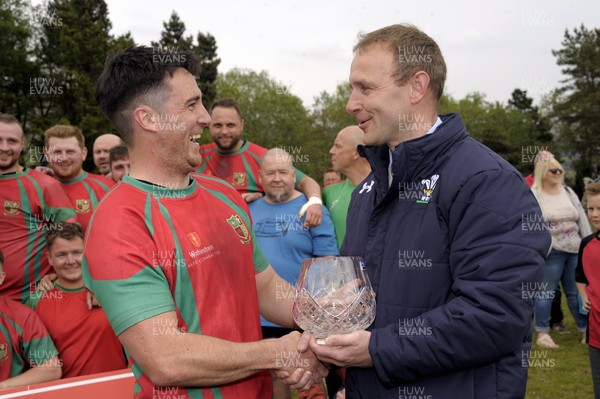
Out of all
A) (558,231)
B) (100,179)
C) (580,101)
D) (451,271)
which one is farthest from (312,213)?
(580,101)

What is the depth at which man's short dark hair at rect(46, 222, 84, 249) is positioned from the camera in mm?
5242

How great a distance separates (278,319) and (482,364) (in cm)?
125

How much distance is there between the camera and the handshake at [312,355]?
247cm

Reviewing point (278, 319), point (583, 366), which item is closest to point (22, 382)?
point (278, 319)

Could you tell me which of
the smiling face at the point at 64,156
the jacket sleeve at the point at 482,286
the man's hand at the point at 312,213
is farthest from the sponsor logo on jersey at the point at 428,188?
the smiling face at the point at 64,156

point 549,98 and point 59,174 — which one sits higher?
point 549,98

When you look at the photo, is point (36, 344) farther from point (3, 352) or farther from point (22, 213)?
point (22, 213)

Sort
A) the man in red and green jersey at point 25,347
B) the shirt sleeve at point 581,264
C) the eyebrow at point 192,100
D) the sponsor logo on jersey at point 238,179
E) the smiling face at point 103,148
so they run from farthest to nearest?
the smiling face at point 103,148 → the sponsor logo on jersey at point 238,179 → the shirt sleeve at point 581,264 → the man in red and green jersey at point 25,347 → the eyebrow at point 192,100

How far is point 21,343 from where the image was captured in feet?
15.1

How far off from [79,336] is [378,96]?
11.7ft

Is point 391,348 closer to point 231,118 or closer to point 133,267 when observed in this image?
point 133,267

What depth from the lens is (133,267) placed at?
240 cm

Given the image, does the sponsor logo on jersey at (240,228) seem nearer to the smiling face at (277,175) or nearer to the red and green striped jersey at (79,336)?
the red and green striped jersey at (79,336)

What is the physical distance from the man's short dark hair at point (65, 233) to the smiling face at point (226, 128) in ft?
6.94
